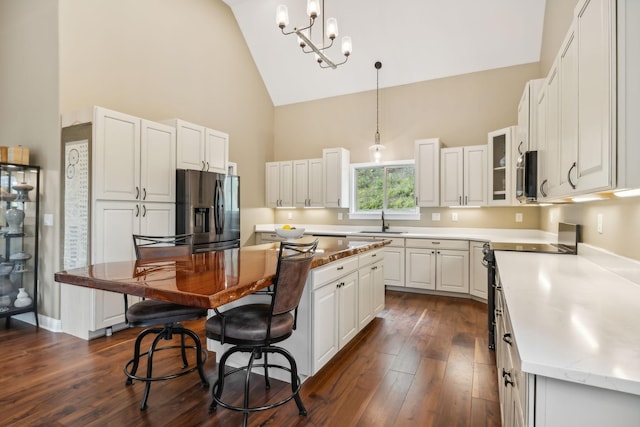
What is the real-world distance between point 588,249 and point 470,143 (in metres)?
2.87

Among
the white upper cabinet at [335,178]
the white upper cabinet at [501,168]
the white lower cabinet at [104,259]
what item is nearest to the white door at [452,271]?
the white upper cabinet at [501,168]

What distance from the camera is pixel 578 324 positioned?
3.41 ft

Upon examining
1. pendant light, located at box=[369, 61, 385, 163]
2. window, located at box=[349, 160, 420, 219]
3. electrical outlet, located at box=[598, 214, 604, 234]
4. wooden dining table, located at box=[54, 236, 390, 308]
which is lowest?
wooden dining table, located at box=[54, 236, 390, 308]

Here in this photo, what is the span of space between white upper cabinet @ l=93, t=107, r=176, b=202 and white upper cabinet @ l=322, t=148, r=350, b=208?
2606mm

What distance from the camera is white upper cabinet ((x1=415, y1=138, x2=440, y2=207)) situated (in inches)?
192

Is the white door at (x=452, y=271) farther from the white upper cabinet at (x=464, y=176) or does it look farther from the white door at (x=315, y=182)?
the white door at (x=315, y=182)

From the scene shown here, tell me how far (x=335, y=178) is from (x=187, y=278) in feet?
13.7

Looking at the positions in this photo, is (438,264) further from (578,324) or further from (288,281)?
(578,324)

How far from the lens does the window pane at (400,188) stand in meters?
5.49

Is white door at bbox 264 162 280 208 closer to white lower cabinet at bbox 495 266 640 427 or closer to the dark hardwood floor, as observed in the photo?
the dark hardwood floor

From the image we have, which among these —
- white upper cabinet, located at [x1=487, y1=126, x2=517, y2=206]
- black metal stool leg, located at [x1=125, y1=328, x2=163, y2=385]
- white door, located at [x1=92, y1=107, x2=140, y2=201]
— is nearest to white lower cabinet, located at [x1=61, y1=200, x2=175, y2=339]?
white door, located at [x1=92, y1=107, x2=140, y2=201]

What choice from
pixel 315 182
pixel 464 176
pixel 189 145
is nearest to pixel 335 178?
pixel 315 182

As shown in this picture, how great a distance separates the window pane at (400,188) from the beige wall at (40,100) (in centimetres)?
446

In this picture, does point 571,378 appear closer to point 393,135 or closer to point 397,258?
point 397,258
